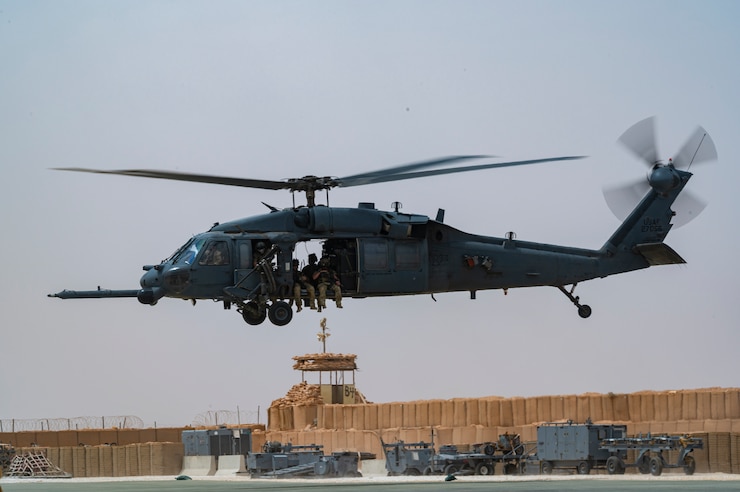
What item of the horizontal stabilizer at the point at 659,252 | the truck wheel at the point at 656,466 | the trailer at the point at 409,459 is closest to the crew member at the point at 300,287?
the horizontal stabilizer at the point at 659,252

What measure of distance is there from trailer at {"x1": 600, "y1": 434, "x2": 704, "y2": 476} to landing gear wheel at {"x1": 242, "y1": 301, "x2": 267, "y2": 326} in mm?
15047

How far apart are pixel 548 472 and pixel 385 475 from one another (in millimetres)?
6626

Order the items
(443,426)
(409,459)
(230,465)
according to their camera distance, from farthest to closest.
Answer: (230,465)
(443,426)
(409,459)

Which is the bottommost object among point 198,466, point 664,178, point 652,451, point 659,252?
point 198,466

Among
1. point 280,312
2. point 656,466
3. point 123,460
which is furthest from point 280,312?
point 123,460

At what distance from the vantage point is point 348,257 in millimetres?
40188

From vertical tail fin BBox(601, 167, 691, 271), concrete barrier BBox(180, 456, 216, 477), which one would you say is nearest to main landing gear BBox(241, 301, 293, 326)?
vertical tail fin BBox(601, 167, 691, 271)

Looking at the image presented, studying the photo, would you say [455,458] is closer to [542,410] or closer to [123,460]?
[542,410]

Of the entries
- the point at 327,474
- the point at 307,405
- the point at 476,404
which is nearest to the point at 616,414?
the point at 476,404

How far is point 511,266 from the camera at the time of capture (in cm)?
4203

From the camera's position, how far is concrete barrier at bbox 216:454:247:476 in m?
63.0

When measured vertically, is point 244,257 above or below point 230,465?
above

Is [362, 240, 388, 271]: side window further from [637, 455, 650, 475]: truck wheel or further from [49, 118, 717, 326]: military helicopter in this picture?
[637, 455, 650, 475]: truck wheel

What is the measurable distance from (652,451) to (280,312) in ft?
50.4
